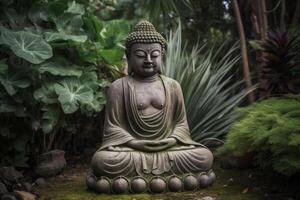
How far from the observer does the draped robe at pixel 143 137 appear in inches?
178

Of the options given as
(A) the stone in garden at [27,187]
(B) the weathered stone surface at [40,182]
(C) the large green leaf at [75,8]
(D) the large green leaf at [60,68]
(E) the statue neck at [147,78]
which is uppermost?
(C) the large green leaf at [75,8]

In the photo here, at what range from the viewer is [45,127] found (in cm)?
527

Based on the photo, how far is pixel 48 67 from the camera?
17.7 ft

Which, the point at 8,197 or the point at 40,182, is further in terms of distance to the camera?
the point at 40,182

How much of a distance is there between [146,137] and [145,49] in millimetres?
843

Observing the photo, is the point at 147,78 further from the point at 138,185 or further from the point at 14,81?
the point at 14,81

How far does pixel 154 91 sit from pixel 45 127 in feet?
4.10

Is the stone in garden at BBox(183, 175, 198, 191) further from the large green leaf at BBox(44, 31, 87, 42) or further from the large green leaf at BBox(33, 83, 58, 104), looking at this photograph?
the large green leaf at BBox(44, 31, 87, 42)

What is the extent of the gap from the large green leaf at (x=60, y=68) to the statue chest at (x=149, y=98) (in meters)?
0.98

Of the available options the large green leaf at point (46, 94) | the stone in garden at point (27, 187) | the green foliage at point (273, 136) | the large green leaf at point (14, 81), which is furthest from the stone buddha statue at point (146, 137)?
the large green leaf at point (14, 81)

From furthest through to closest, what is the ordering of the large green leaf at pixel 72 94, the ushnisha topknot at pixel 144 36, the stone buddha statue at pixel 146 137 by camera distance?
the large green leaf at pixel 72 94 → the ushnisha topknot at pixel 144 36 → the stone buddha statue at pixel 146 137

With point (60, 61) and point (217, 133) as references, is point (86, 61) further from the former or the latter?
point (217, 133)

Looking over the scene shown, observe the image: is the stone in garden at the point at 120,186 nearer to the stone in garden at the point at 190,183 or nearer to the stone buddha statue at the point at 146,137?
the stone buddha statue at the point at 146,137

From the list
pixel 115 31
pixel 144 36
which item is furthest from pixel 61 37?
pixel 115 31
